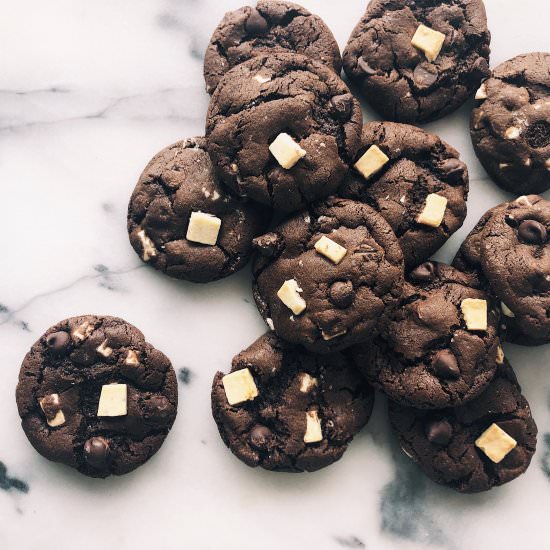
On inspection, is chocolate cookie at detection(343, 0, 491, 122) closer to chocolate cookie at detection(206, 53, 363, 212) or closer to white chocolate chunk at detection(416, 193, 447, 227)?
chocolate cookie at detection(206, 53, 363, 212)

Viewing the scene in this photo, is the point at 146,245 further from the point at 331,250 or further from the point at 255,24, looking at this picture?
the point at 255,24

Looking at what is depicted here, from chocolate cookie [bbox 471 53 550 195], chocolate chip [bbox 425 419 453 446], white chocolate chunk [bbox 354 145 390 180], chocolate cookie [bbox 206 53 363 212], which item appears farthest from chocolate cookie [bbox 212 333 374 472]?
chocolate cookie [bbox 471 53 550 195]

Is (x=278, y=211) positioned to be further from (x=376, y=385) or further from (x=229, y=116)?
(x=376, y=385)

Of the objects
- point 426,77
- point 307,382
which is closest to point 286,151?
point 426,77

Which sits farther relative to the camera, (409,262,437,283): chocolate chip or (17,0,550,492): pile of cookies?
(409,262,437,283): chocolate chip

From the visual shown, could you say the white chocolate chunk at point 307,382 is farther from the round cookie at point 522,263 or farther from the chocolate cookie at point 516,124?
the chocolate cookie at point 516,124

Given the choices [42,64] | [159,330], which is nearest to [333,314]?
[159,330]
